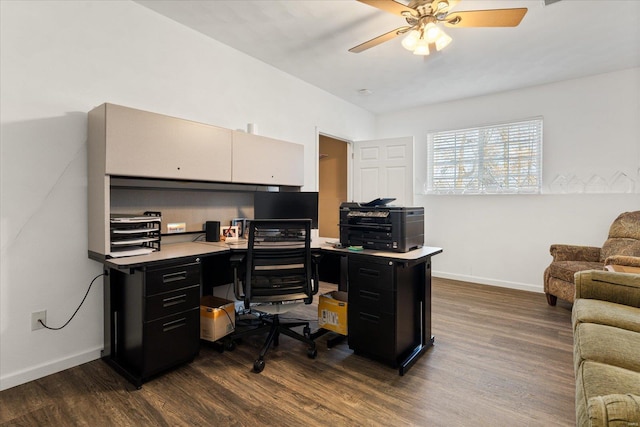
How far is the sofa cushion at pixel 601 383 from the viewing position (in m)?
1.06

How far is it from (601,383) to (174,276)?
2.22 metres

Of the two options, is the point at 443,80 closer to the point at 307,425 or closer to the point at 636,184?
the point at 636,184

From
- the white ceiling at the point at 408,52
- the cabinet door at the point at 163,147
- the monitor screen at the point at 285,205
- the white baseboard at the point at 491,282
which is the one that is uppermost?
the white ceiling at the point at 408,52

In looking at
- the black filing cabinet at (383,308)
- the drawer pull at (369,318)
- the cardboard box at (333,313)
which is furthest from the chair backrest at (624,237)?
the cardboard box at (333,313)

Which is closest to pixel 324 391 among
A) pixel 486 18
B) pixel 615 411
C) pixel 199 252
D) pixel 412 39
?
pixel 199 252

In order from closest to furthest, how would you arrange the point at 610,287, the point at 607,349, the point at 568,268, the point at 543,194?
the point at 607,349 < the point at 610,287 < the point at 568,268 < the point at 543,194

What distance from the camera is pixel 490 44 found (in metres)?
3.05

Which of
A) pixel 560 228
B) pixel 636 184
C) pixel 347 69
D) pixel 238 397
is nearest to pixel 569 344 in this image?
pixel 560 228

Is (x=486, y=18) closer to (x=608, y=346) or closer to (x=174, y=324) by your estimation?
(x=608, y=346)

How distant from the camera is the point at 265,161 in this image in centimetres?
314

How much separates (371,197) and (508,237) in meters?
1.96

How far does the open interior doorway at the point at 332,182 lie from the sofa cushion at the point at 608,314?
376 cm

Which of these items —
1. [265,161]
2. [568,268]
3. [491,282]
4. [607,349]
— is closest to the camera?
[607,349]

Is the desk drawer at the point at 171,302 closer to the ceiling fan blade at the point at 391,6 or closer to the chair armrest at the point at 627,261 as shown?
the ceiling fan blade at the point at 391,6
